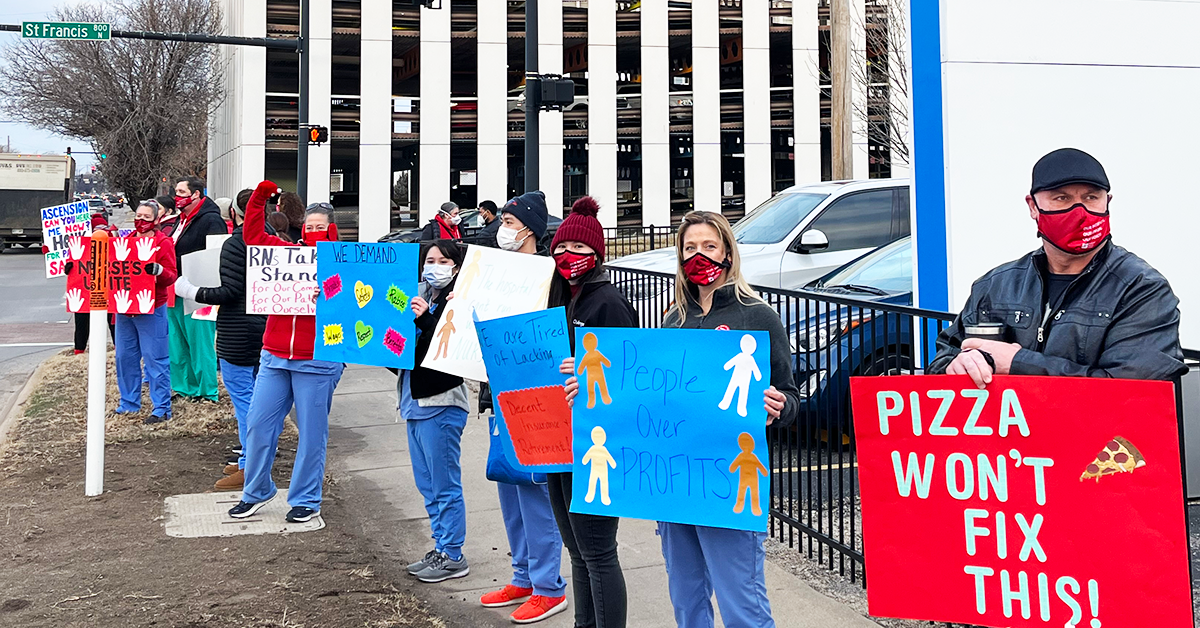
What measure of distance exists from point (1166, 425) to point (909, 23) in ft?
12.2

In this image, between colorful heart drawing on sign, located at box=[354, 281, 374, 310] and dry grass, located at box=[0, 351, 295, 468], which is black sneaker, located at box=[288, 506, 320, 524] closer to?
colorful heart drawing on sign, located at box=[354, 281, 374, 310]

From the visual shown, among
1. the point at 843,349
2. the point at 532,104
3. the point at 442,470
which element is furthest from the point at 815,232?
the point at 442,470

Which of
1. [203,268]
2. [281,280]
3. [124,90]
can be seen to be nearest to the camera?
[281,280]

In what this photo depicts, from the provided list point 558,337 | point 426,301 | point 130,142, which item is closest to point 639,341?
point 558,337

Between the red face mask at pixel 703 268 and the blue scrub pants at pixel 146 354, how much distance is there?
7.86 meters

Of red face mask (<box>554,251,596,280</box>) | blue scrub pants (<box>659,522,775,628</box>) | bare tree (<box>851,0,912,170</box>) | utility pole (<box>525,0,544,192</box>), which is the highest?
bare tree (<box>851,0,912,170</box>)

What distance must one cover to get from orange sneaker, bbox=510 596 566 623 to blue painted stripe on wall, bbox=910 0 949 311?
2.57m

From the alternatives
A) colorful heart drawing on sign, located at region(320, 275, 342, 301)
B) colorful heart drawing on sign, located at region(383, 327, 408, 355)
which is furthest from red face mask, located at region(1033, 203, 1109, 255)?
colorful heart drawing on sign, located at region(320, 275, 342, 301)

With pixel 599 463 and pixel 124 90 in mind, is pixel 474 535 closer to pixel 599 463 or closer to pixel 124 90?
pixel 599 463

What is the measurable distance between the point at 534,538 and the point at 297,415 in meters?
2.33

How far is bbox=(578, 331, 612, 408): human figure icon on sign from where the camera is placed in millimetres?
4084

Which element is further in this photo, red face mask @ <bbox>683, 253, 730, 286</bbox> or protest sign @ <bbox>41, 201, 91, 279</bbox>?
protest sign @ <bbox>41, 201, 91, 279</bbox>

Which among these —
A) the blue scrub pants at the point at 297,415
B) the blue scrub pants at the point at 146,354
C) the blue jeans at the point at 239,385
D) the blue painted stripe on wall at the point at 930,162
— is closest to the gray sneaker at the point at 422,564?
the blue scrub pants at the point at 297,415

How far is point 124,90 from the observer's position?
50.0m
